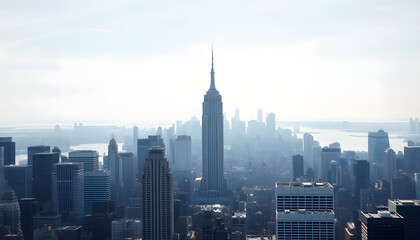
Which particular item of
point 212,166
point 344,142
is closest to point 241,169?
point 212,166

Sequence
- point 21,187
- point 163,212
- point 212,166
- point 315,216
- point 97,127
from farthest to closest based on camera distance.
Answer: point 212,166, point 97,127, point 21,187, point 163,212, point 315,216

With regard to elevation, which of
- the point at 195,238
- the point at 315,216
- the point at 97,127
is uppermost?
the point at 97,127

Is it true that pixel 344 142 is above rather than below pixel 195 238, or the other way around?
above

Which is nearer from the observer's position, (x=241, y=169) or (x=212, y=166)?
(x=212, y=166)

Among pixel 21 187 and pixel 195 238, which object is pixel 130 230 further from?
pixel 21 187

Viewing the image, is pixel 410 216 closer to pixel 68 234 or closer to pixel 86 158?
pixel 68 234
